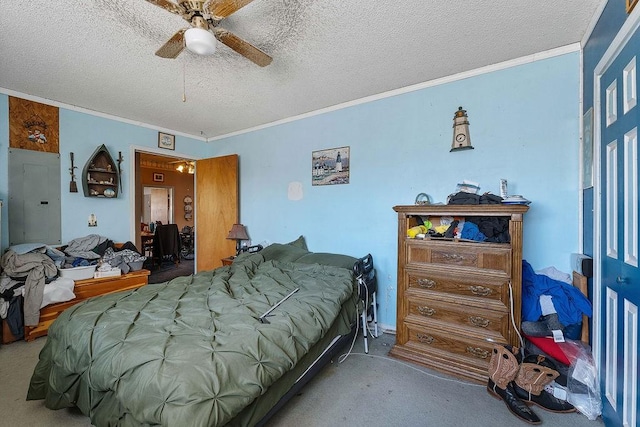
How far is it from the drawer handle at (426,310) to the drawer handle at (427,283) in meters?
0.17

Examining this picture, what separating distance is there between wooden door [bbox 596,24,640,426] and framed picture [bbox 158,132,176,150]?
15.2ft

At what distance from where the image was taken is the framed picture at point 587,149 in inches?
71.7

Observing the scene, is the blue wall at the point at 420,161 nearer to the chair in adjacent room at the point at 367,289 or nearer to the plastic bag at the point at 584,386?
the chair in adjacent room at the point at 367,289

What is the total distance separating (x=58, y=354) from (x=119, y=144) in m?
2.92

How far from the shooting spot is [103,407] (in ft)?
4.01

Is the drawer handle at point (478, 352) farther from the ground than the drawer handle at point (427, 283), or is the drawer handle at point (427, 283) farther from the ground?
the drawer handle at point (427, 283)

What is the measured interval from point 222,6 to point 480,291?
244 cm

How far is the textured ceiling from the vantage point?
5.59 feet

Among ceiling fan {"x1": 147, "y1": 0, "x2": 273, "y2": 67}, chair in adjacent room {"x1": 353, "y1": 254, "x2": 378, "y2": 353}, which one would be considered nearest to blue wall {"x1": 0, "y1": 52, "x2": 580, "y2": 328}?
chair in adjacent room {"x1": 353, "y1": 254, "x2": 378, "y2": 353}

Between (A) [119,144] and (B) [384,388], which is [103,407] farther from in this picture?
(A) [119,144]

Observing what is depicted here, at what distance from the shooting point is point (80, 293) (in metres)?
2.82

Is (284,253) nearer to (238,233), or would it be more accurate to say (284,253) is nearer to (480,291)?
(238,233)

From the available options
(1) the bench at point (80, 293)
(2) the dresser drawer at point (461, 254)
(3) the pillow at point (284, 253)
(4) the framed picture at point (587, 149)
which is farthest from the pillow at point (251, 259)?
Answer: (4) the framed picture at point (587, 149)

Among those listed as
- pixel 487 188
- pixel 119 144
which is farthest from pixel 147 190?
pixel 487 188
